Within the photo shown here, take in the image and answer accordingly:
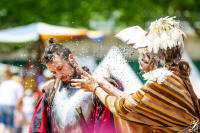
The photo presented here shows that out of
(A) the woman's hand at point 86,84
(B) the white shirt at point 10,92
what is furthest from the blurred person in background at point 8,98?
(A) the woman's hand at point 86,84

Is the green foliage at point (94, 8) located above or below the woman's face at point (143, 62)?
above

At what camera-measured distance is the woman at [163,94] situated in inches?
88.9

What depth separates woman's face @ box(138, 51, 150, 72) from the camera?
97.9 inches

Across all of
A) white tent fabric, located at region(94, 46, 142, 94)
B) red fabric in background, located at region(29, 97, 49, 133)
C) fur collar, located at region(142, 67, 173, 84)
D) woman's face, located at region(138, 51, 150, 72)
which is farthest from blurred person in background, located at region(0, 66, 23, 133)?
fur collar, located at region(142, 67, 173, 84)

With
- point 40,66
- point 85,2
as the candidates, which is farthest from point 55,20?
point 40,66

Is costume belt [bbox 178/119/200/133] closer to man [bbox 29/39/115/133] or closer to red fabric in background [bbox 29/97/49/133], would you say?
man [bbox 29/39/115/133]

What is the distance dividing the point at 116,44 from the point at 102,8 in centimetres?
986

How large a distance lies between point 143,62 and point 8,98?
472cm

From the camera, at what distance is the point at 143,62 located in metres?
2.53

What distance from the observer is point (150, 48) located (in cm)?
235

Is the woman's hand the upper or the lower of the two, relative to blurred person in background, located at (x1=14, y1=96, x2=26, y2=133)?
upper

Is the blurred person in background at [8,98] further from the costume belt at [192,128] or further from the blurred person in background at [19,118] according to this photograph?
the costume belt at [192,128]

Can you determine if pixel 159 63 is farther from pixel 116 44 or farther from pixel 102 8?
pixel 102 8

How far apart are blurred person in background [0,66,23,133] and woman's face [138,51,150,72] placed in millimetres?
4608
